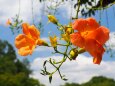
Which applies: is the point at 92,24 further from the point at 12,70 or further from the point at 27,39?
the point at 12,70

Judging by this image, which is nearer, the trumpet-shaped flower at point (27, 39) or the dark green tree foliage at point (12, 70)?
the trumpet-shaped flower at point (27, 39)

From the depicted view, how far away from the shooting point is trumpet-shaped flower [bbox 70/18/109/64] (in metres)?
1.22

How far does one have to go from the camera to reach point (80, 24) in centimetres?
124

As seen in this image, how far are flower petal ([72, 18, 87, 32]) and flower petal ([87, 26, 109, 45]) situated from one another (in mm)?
36

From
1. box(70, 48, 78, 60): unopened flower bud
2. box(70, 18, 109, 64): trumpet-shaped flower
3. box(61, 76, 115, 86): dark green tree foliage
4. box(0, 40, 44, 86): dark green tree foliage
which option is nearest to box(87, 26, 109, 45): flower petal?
box(70, 18, 109, 64): trumpet-shaped flower

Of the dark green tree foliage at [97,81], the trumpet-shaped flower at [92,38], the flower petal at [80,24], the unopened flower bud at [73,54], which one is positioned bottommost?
the dark green tree foliage at [97,81]

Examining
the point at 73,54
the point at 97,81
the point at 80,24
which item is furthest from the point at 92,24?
the point at 97,81

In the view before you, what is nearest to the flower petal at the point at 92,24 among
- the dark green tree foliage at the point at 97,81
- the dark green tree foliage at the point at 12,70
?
the dark green tree foliage at the point at 12,70

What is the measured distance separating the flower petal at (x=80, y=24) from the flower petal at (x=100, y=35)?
36 millimetres

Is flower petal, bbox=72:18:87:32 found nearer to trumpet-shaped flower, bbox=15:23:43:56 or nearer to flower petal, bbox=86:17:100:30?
flower petal, bbox=86:17:100:30

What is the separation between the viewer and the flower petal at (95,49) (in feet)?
4.00

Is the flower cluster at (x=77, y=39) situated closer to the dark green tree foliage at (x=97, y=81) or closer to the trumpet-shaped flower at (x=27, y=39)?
the trumpet-shaped flower at (x=27, y=39)

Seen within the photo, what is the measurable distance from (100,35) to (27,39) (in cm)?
27

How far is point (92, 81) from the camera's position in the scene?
77.3 meters
